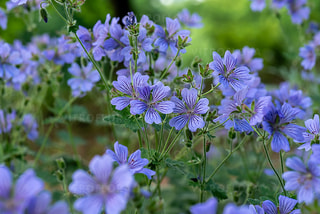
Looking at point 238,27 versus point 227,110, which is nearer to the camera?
point 227,110

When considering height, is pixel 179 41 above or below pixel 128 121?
above

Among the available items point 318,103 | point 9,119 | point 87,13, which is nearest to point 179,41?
point 9,119

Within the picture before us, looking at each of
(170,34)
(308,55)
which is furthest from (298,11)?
(170,34)

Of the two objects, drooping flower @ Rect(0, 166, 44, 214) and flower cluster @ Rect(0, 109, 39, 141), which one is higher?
flower cluster @ Rect(0, 109, 39, 141)

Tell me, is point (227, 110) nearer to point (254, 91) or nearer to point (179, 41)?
point (254, 91)

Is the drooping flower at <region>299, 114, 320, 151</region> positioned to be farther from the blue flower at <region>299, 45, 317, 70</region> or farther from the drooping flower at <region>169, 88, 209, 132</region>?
the blue flower at <region>299, 45, 317, 70</region>

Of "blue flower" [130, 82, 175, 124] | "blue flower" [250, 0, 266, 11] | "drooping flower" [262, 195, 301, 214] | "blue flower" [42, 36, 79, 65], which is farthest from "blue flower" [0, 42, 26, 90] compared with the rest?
"blue flower" [250, 0, 266, 11]
